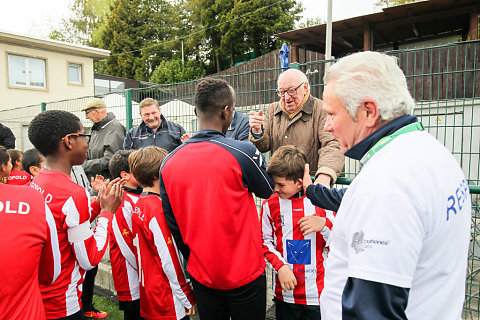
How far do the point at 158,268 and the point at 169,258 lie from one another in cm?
18

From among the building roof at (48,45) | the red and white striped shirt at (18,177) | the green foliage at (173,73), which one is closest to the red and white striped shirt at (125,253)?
the red and white striped shirt at (18,177)

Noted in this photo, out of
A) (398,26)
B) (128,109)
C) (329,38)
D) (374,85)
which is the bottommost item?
(374,85)

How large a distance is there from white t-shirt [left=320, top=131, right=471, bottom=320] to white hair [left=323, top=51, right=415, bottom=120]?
0.12 m

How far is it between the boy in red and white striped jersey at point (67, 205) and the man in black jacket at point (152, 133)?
1835 millimetres

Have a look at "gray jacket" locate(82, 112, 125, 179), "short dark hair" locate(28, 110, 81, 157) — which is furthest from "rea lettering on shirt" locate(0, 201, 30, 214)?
"gray jacket" locate(82, 112, 125, 179)

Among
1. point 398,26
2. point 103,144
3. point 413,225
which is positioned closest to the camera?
point 413,225

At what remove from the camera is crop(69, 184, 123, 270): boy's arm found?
6.45 feet

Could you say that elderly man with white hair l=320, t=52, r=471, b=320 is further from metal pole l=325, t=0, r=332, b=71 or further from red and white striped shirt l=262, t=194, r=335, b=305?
metal pole l=325, t=0, r=332, b=71

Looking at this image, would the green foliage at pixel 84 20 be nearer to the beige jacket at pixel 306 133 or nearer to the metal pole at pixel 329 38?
the metal pole at pixel 329 38

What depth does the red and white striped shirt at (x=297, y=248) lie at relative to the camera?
2328mm

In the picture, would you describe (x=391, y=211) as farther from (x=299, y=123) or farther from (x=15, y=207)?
(x=299, y=123)

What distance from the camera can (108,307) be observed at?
377cm

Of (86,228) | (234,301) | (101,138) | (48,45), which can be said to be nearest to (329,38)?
(101,138)

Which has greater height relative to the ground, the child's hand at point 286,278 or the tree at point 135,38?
the tree at point 135,38
